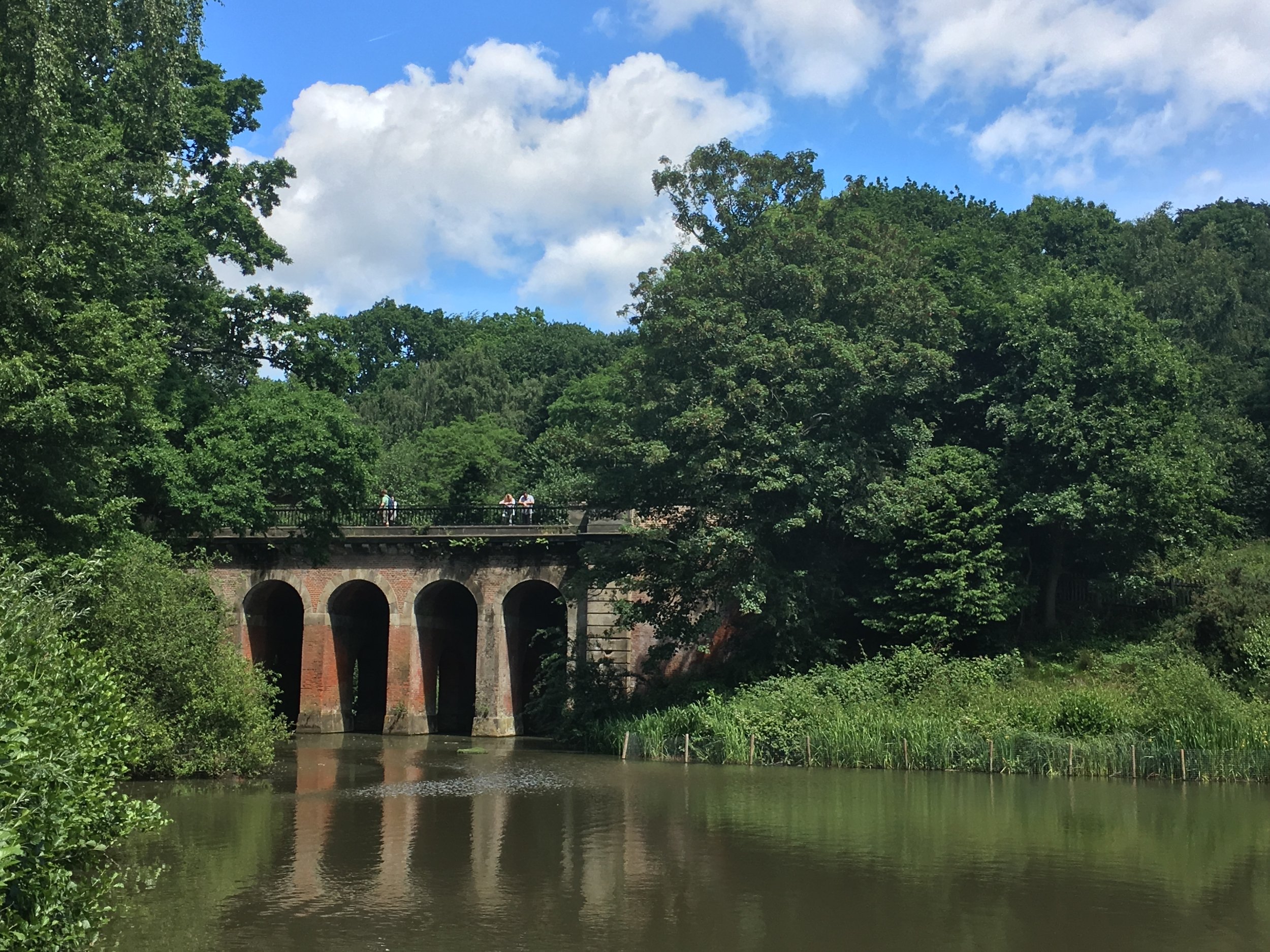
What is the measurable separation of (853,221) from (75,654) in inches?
1029

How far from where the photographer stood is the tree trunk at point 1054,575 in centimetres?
3528

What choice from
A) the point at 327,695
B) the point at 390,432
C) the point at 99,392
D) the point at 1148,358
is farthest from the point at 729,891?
the point at 390,432

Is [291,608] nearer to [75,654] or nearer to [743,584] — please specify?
[743,584]

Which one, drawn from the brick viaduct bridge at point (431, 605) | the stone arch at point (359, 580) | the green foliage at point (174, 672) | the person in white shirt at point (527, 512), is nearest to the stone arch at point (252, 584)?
the brick viaduct bridge at point (431, 605)

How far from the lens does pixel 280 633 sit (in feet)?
154

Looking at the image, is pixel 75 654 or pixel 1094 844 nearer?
pixel 75 654

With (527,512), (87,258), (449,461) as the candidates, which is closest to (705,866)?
(87,258)

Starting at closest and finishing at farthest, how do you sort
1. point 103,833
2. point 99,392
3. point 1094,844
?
point 103,833 < point 1094,844 < point 99,392

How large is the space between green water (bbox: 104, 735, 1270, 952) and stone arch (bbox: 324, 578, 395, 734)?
52.4 feet

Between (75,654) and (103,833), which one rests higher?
(75,654)

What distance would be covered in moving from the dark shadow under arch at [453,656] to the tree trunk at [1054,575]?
18.9 meters

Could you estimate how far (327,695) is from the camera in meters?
41.7

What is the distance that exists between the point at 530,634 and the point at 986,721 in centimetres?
2018

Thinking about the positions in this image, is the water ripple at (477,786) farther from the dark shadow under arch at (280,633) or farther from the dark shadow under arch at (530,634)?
the dark shadow under arch at (280,633)
